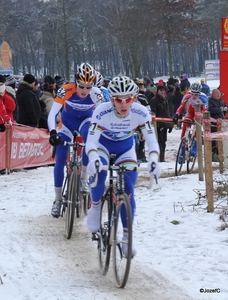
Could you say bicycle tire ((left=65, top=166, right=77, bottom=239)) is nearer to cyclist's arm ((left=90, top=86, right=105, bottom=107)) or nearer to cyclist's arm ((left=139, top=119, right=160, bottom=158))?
cyclist's arm ((left=90, top=86, right=105, bottom=107))

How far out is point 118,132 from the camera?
617cm

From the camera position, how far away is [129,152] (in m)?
6.21

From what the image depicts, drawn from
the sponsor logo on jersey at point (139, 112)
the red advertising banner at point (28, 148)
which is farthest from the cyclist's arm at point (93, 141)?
the red advertising banner at point (28, 148)

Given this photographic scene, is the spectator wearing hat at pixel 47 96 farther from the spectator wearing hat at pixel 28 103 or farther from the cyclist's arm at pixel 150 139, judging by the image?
the cyclist's arm at pixel 150 139

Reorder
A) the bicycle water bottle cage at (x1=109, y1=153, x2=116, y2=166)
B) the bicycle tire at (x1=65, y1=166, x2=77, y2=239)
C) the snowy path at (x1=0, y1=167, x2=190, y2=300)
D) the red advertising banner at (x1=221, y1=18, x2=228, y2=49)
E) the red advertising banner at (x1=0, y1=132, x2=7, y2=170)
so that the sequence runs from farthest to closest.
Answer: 1. the red advertising banner at (x1=221, y1=18, x2=228, y2=49)
2. the red advertising banner at (x1=0, y1=132, x2=7, y2=170)
3. the bicycle tire at (x1=65, y1=166, x2=77, y2=239)
4. the bicycle water bottle cage at (x1=109, y1=153, x2=116, y2=166)
5. the snowy path at (x1=0, y1=167, x2=190, y2=300)

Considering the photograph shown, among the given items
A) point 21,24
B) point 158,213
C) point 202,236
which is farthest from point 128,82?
point 21,24

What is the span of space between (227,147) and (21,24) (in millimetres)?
61904

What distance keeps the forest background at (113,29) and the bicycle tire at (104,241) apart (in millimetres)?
35303

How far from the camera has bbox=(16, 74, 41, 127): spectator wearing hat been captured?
43.4ft

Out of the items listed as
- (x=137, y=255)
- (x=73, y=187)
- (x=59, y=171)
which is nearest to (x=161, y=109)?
(x=59, y=171)

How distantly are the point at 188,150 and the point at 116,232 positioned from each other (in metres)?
7.10

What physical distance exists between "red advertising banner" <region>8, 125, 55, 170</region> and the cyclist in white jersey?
6742 mm

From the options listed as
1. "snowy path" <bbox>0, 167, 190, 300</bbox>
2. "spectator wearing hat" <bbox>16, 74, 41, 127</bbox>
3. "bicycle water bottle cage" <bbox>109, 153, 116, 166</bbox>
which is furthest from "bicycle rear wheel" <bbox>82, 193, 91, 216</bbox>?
"spectator wearing hat" <bbox>16, 74, 41, 127</bbox>

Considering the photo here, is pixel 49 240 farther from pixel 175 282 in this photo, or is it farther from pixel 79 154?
pixel 175 282
